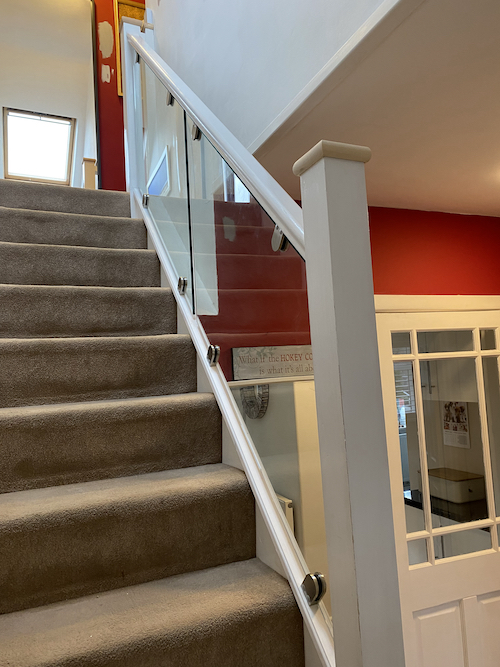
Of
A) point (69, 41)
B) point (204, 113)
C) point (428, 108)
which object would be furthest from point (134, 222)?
point (69, 41)

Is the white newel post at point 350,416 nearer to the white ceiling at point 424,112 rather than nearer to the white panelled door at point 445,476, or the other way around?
the white ceiling at point 424,112

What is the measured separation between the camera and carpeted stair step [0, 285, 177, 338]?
168 centimetres

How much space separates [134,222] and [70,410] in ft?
4.32

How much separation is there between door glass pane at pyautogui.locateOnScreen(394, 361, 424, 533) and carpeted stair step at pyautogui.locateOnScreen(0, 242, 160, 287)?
1315mm

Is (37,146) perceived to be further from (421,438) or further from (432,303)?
(421,438)

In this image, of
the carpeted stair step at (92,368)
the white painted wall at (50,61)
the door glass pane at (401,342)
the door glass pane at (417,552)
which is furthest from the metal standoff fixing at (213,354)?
the white painted wall at (50,61)

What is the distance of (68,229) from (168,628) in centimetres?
179

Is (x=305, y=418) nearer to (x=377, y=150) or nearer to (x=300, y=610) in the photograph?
(x=300, y=610)

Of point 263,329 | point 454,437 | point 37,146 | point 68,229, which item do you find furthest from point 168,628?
point 37,146

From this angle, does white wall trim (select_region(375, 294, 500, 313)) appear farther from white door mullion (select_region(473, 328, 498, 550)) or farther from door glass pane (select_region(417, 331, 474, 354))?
white door mullion (select_region(473, 328, 498, 550))

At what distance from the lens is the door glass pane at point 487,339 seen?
104 inches

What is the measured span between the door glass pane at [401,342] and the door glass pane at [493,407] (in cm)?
46

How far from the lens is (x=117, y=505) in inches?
44.1

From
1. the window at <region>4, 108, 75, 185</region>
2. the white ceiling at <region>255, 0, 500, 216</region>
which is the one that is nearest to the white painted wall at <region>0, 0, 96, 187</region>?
the window at <region>4, 108, 75, 185</region>
